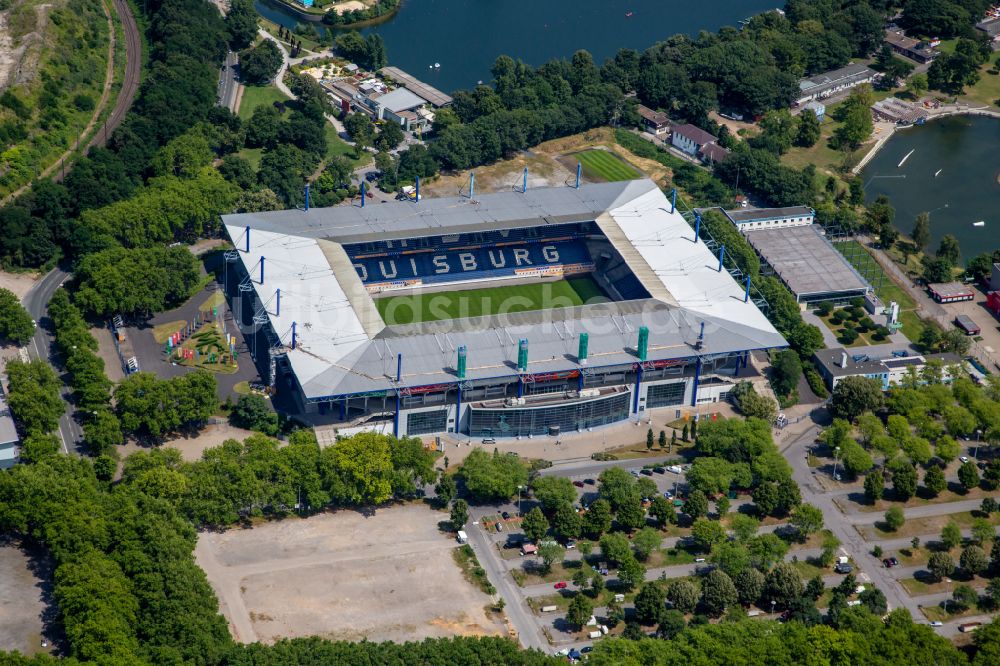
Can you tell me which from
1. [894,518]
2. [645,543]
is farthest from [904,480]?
[645,543]

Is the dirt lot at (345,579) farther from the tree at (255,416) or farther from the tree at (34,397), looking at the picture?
the tree at (34,397)

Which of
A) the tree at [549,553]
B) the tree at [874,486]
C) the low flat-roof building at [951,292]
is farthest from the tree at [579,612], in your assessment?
the low flat-roof building at [951,292]

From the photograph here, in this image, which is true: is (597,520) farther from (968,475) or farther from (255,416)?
(968,475)

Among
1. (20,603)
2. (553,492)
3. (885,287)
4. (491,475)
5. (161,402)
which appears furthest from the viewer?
(885,287)

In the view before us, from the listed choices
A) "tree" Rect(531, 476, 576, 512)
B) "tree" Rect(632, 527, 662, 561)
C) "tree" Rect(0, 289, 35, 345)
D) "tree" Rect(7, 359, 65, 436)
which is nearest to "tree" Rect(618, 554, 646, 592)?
"tree" Rect(632, 527, 662, 561)

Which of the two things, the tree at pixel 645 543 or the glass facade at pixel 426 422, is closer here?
the tree at pixel 645 543

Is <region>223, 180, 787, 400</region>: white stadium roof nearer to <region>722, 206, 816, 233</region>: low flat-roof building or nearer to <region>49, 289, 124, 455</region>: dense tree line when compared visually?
<region>722, 206, 816, 233</region>: low flat-roof building
